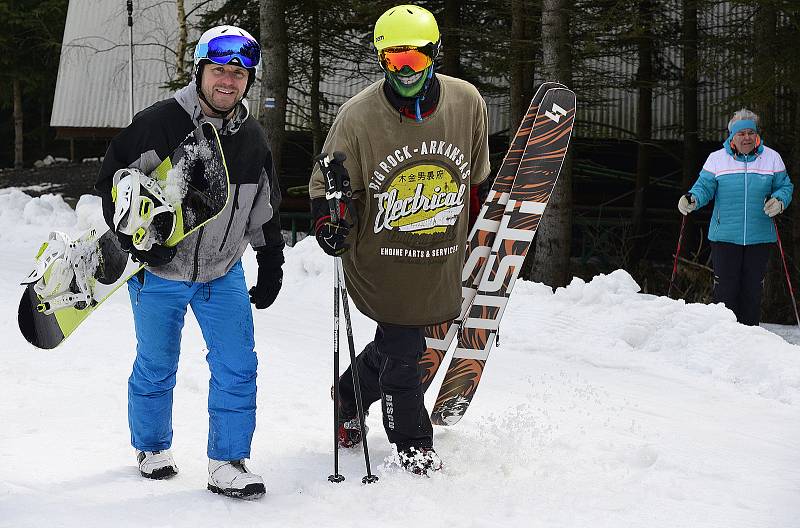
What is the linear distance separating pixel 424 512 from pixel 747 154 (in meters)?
4.85

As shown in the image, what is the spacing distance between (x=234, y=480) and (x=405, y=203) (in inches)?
51.1

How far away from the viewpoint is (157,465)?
12.6ft

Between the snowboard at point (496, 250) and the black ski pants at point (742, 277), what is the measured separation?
10.3 feet

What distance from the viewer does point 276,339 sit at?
6586mm

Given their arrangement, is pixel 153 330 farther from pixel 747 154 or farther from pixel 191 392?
pixel 747 154

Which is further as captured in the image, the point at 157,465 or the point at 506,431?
the point at 506,431

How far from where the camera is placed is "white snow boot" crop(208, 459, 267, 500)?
3615 mm

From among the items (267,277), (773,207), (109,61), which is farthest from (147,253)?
(109,61)

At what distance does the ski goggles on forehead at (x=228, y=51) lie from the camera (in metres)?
3.55

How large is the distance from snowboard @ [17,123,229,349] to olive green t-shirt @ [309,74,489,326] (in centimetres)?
46

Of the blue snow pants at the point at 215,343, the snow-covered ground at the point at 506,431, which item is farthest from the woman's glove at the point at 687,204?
the blue snow pants at the point at 215,343

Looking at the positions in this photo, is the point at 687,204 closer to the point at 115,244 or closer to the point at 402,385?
the point at 402,385

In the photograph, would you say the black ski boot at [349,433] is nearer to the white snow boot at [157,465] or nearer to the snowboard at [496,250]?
the snowboard at [496,250]

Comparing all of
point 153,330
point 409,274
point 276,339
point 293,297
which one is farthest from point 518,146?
point 293,297
